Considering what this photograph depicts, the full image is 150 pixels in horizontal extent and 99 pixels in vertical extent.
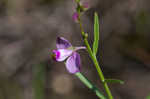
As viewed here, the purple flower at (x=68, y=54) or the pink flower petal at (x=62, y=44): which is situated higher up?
the pink flower petal at (x=62, y=44)

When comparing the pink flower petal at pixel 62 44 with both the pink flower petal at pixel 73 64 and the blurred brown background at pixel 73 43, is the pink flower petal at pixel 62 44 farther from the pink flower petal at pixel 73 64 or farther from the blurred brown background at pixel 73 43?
the blurred brown background at pixel 73 43

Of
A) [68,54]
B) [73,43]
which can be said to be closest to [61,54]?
[68,54]

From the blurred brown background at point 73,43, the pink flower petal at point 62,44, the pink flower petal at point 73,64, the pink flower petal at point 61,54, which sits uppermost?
the pink flower petal at point 62,44

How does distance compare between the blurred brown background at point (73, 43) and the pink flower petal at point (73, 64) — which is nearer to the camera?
the pink flower petal at point (73, 64)

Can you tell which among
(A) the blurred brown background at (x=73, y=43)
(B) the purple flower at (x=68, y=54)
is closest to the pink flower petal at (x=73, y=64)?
(B) the purple flower at (x=68, y=54)

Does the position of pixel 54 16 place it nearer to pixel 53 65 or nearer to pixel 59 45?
pixel 53 65

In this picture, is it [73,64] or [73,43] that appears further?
[73,43]

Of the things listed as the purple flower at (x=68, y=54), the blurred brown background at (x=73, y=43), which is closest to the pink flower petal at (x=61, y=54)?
the purple flower at (x=68, y=54)

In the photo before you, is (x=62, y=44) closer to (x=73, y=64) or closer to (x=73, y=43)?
(x=73, y=64)

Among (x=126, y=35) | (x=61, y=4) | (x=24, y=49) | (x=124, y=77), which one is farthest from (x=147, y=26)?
(x=24, y=49)
